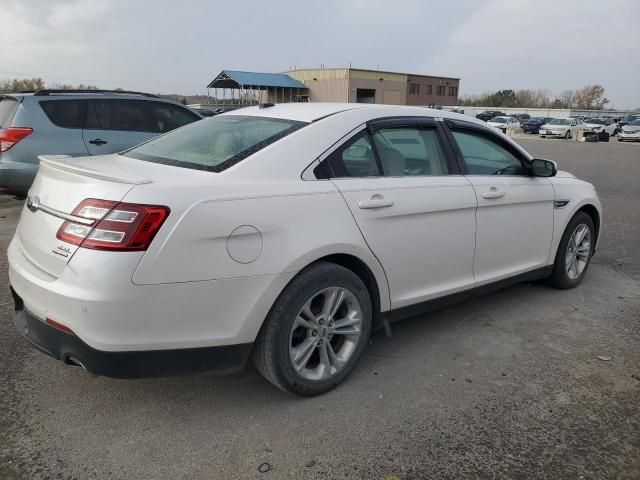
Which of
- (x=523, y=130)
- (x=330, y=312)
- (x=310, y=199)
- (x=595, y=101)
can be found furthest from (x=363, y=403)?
(x=595, y=101)

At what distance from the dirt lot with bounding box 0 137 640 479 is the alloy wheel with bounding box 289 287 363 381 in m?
0.19

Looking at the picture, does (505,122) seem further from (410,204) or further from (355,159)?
(355,159)

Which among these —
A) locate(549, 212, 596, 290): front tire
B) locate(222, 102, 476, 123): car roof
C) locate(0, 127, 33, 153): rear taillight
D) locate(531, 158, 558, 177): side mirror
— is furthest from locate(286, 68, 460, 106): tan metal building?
locate(222, 102, 476, 123): car roof

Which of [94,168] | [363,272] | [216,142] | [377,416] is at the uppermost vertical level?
[216,142]

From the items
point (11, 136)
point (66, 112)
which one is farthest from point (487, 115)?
point (11, 136)

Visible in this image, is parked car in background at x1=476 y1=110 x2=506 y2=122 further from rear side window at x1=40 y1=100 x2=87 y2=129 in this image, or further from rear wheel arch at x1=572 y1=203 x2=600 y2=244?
rear wheel arch at x1=572 y1=203 x2=600 y2=244

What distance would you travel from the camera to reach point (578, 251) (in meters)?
4.94

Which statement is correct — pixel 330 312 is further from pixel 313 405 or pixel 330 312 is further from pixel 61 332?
pixel 61 332

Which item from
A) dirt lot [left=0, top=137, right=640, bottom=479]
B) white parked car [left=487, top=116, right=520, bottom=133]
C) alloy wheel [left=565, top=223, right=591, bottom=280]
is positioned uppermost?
white parked car [left=487, top=116, right=520, bottom=133]

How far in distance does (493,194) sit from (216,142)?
198 cm

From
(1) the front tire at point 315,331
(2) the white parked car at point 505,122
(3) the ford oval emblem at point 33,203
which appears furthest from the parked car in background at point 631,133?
(3) the ford oval emblem at point 33,203

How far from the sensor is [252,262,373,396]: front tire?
271 cm

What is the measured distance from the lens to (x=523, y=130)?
4750 cm

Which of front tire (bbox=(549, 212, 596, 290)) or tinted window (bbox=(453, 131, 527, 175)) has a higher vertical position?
tinted window (bbox=(453, 131, 527, 175))
